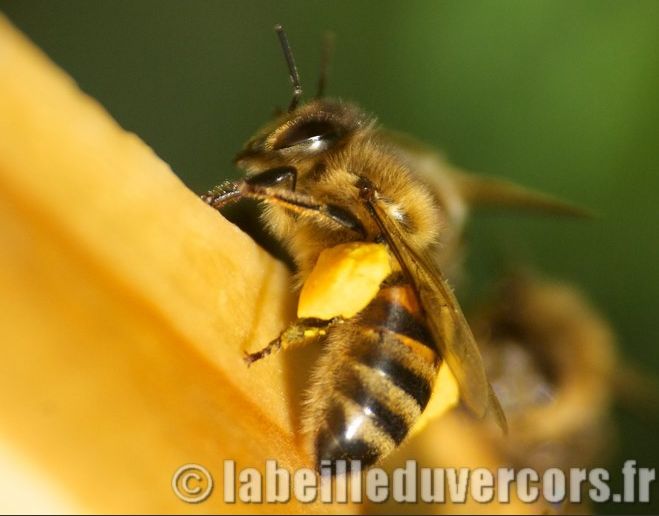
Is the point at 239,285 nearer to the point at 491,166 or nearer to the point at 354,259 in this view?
the point at 354,259

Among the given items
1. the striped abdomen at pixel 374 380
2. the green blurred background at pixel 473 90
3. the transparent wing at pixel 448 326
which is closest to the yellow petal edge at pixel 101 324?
the striped abdomen at pixel 374 380

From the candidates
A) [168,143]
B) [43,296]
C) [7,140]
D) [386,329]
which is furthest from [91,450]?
[168,143]

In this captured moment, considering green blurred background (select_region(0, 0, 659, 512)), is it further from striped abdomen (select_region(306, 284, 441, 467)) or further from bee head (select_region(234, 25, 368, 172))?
striped abdomen (select_region(306, 284, 441, 467))

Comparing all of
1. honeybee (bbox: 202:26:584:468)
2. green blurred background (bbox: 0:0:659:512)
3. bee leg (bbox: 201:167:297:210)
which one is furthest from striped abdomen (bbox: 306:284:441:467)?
green blurred background (bbox: 0:0:659:512)

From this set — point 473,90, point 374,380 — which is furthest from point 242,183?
point 473,90

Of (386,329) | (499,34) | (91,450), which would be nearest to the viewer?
(91,450)

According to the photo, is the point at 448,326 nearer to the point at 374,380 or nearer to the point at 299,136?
the point at 374,380

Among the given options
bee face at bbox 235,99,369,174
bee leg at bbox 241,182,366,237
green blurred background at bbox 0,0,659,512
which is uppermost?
bee face at bbox 235,99,369,174

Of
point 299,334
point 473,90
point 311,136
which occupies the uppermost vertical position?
point 311,136
